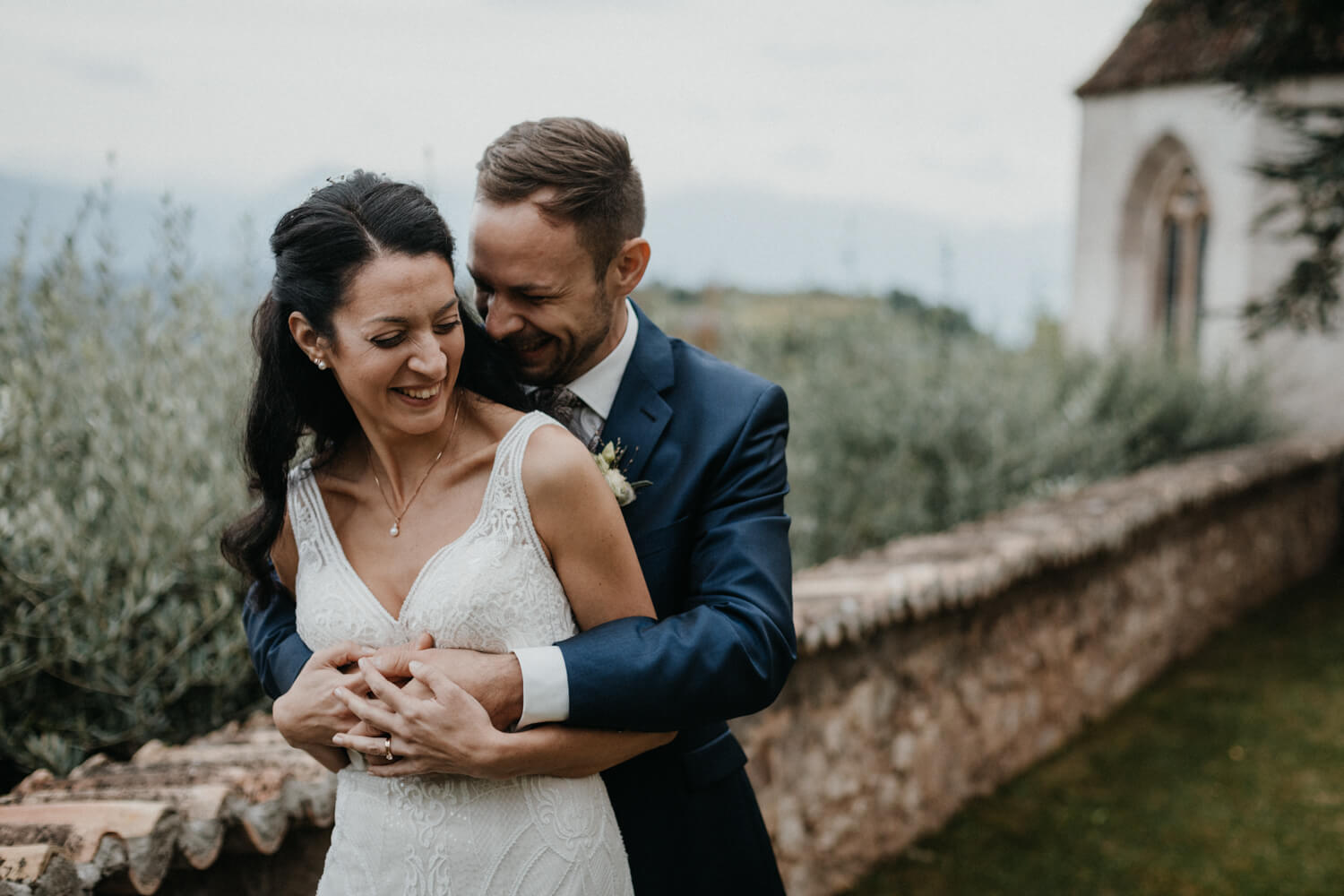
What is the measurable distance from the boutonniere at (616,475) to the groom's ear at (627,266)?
309mm

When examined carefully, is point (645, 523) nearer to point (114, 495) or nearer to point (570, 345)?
point (570, 345)

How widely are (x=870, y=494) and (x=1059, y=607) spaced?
186 cm

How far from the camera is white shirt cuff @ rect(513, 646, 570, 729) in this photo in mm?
1751

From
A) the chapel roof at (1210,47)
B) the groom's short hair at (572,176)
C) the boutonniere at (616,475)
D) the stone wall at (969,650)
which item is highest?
the chapel roof at (1210,47)

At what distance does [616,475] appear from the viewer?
1933 millimetres

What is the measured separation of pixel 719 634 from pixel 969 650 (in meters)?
3.71

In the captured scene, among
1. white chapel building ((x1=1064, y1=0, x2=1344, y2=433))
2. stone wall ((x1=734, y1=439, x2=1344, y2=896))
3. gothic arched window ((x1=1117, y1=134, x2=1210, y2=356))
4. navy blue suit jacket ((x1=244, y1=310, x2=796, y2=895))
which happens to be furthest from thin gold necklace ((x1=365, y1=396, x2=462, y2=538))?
gothic arched window ((x1=1117, y1=134, x2=1210, y2=356))

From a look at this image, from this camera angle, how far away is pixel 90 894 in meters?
2.12

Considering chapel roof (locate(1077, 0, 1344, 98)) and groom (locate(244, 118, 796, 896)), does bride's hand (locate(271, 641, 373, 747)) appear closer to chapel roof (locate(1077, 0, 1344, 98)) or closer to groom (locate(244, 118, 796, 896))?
groom (locate(244, 118, 796, 896))

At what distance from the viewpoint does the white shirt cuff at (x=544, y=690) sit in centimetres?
175

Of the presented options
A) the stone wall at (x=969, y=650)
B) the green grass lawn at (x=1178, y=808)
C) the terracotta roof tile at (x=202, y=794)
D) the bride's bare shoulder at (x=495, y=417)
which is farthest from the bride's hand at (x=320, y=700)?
the green grass lawn at (x=1178, y=808)

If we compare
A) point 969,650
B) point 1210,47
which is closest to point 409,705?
point 969,650

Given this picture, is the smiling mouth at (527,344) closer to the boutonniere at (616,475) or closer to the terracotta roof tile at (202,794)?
the boutonniere at (616,475)

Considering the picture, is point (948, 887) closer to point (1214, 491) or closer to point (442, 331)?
point (442, 331)
